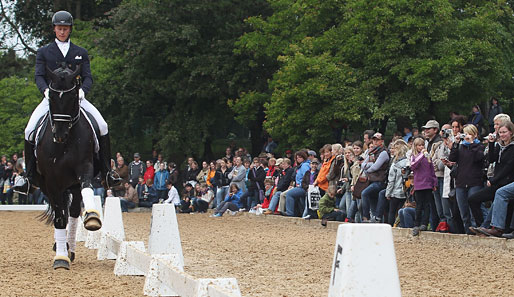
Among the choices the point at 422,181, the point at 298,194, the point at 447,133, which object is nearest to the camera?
the point at 447,133

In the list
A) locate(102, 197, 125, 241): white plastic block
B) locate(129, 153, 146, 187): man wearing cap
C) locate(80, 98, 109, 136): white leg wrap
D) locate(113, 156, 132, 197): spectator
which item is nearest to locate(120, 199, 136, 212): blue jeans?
locate(113, 156, 132, 197): spectator

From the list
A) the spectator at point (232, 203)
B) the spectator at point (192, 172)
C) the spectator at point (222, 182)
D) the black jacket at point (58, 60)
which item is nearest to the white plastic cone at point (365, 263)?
the black jacket at point (58, 60)

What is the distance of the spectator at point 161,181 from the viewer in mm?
32400

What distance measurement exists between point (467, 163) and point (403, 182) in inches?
93.1

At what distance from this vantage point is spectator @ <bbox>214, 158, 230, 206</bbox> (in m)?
28.9

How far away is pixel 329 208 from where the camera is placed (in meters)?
20.1

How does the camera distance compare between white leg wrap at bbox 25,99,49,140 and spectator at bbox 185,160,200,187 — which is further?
spectator at bbox 185,160,200,187

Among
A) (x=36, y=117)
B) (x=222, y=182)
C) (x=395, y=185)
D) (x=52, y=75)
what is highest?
(x=52, y=75)

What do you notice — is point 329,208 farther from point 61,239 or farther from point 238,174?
point 61,239

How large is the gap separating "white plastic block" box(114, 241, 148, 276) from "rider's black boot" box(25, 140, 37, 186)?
2.06 m

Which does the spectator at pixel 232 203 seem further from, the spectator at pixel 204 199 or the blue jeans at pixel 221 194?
the spectator at pixel 204 199

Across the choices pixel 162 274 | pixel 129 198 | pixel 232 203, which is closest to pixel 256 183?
pixel 232 203

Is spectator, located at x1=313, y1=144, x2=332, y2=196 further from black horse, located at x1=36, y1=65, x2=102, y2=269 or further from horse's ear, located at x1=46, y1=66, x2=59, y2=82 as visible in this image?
horse's ear, located at x1=46, y1=66, x2=59, y2=82

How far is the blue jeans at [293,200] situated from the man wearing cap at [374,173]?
166 inches
